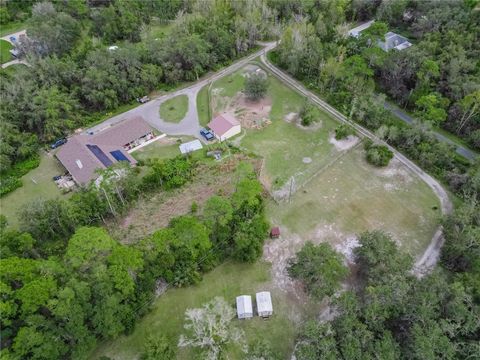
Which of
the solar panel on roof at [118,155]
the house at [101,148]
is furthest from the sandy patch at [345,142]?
the solar panel on roof at [118,155]

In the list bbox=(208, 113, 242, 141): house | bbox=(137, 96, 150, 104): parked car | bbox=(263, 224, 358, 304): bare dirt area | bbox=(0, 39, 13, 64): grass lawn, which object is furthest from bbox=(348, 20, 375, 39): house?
bbox=(0, 39, 13, 64): grass lawn

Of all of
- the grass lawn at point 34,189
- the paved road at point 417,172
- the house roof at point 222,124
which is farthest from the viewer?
the house roof at point 222,124

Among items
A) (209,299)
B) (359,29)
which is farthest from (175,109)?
(359,29)

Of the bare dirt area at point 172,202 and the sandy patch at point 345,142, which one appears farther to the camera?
the sandy patch at point 345,142

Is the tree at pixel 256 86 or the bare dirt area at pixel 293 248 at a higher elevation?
the tree at pixel 256 86

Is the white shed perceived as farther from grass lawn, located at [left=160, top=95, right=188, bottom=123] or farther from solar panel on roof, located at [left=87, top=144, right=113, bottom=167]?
grass lawn, located at [left=160, top=95, right=188, bottom=123]

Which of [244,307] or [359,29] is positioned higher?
[359,29]

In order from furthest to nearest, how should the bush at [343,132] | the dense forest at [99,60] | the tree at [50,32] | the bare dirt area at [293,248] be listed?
the tree at [50,32], the bush at [343,132], the dense forest at [99,60], the bare dirt area at [293,248]

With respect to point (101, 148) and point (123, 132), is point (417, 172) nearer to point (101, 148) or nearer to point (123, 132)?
point (123, 132)

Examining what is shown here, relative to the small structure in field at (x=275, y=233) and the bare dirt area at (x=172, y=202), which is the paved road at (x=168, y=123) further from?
the small structure in field at (x=275, y=233)
